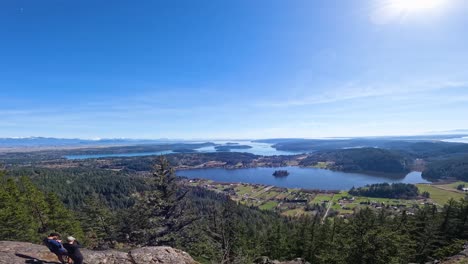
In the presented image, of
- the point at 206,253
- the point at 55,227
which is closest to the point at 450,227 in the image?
the point at 206,253

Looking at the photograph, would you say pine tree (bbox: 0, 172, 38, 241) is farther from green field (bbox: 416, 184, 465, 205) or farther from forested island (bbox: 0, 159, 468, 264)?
green field (bbox: 416, 184, 465, 205)

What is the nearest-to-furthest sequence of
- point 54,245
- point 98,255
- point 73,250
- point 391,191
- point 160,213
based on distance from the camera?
1. point 73,250
2. point 54,245
3. point 98,255
4. point 160,213
5. point 391,191

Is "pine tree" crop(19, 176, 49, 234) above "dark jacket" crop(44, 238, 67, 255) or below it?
below

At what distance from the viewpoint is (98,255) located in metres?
10.5

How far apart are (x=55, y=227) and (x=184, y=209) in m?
22.0

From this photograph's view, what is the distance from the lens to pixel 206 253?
69.4 feet

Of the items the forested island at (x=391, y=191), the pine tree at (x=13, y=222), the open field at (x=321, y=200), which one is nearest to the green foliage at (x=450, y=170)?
the open field at (x=321, y=200)

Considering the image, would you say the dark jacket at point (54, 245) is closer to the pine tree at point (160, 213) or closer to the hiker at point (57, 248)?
the hiker at point (57, 248)

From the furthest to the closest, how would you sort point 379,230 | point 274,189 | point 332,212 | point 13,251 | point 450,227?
point 274,189 → point 332,212 → point 450,227 → point 379,230 → point 13,251

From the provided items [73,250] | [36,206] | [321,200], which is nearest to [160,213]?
[73,250]

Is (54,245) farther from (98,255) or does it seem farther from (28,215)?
(28,215)

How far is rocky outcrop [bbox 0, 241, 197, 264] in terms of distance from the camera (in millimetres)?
9211

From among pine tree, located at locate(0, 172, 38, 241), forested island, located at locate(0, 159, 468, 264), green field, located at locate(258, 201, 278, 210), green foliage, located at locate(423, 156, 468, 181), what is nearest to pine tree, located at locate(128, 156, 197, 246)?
forested island, located at locate(0, 159, 468, 264)

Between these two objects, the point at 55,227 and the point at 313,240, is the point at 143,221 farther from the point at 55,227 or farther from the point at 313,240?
the point at 313,240
